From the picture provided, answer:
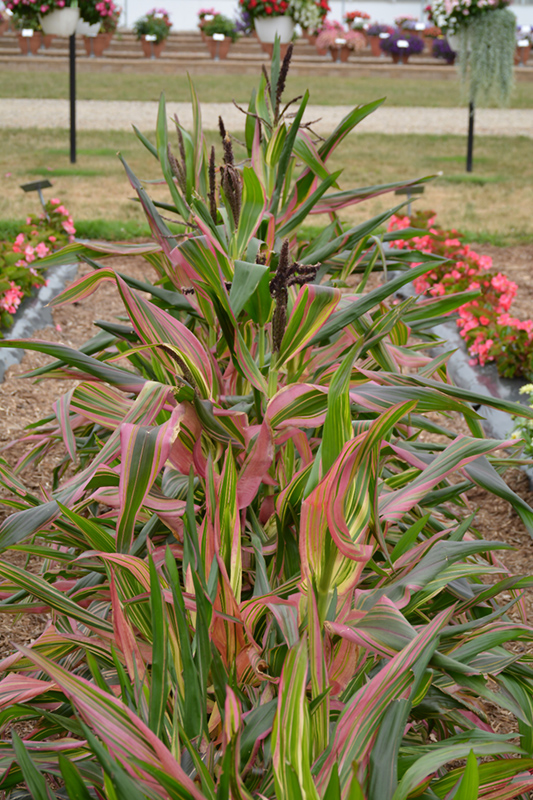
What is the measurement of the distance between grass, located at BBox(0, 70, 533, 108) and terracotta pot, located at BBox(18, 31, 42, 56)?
2.24 meters

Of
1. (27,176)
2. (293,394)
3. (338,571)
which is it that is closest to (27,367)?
(293,394)

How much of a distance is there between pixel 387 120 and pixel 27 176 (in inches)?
254

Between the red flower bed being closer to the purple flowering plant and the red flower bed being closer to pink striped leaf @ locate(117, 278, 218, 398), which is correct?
pink striped leaf @ locate(117, 278, 218, 398)

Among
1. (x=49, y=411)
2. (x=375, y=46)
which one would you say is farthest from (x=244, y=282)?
(x=375, y=46)

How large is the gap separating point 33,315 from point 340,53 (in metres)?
16.4

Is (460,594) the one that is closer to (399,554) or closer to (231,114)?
(399,554)

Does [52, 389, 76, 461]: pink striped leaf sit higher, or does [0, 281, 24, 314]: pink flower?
[52, 389, 76, 461]: pink striped leaf

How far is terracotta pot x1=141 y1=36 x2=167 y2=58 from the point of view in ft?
56.2

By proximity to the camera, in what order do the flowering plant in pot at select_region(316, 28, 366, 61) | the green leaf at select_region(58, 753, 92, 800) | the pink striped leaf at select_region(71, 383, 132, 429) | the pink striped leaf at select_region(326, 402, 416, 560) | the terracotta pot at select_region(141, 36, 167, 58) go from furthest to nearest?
the flowering plant in pot at select_region(316, 28, 366, 61) → the terracotta pot at select_region(141, 36, 167, 58) → the pink striped leaf at select_region(71, 383, 132, 429) → the pink striped leaf at select_region(326, 402, 416, 560) → the green leaf at select_region(58, 753, 92, 800)

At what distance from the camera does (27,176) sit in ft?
22.0

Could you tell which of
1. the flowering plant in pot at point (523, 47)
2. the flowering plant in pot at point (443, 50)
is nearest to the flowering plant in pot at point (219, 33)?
the flowering plant in pot at point (443, 50)

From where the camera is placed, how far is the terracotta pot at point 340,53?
17656 millimetres

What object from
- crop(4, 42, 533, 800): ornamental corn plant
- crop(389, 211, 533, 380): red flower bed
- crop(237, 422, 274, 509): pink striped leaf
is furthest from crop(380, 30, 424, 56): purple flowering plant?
crop(237, 422, 274, 509): pink striped leaf

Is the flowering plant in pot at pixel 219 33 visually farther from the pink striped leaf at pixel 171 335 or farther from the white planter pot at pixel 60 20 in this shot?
the pink striped leaf at pixel 171 335
